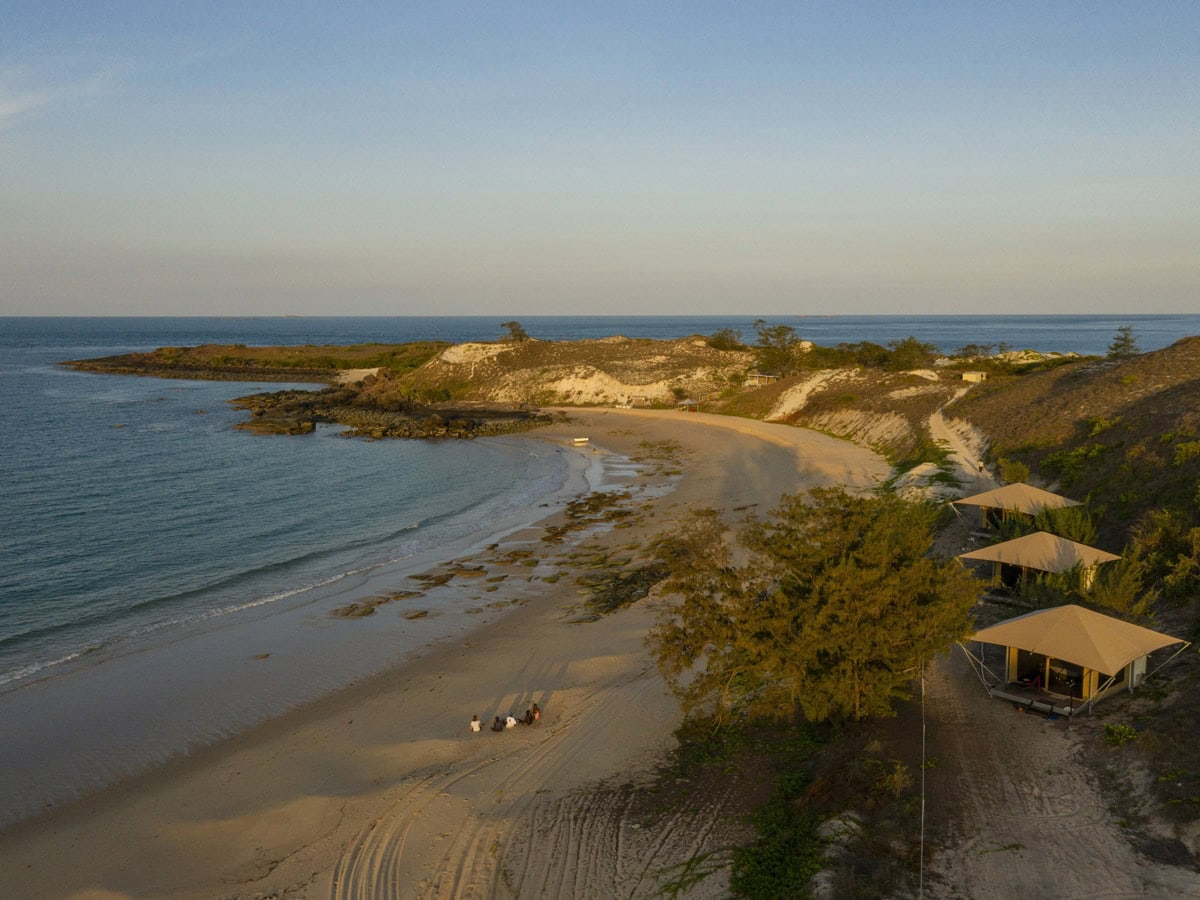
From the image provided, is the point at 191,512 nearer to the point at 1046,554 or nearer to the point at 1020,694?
the point at 1046,554

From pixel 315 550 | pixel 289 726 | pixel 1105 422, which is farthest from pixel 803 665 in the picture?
pixel 1105 422

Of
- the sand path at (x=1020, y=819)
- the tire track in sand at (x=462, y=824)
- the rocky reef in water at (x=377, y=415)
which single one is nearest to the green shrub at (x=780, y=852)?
the sand path at (x=1020, y=819)

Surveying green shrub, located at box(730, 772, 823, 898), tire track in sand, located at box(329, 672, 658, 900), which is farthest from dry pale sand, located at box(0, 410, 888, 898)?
green shrub, located at box(730, 772, 823, 898)

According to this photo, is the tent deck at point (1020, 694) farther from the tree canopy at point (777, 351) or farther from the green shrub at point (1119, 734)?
the tree canopy at point (777, 351)

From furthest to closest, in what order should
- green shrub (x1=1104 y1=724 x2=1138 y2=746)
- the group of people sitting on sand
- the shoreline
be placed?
the group of people sitting on sand, the shoreline, green shrub (x1=1104 y1=724 x2=1138 y2=746)

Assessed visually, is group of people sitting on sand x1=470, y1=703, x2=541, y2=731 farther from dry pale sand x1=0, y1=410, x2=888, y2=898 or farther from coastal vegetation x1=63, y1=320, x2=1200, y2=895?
coastal vegetation x1=63, y1=320, x2=1200, y2=895

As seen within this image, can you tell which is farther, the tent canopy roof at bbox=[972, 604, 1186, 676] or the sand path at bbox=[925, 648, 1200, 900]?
the tent canopy roof at bbox=[972, 604, 1186, 676]

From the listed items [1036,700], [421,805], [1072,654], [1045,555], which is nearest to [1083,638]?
[1072,654]

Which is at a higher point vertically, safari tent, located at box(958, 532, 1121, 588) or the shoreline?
safari tent, located at box(958, 532, 1121, 588)
